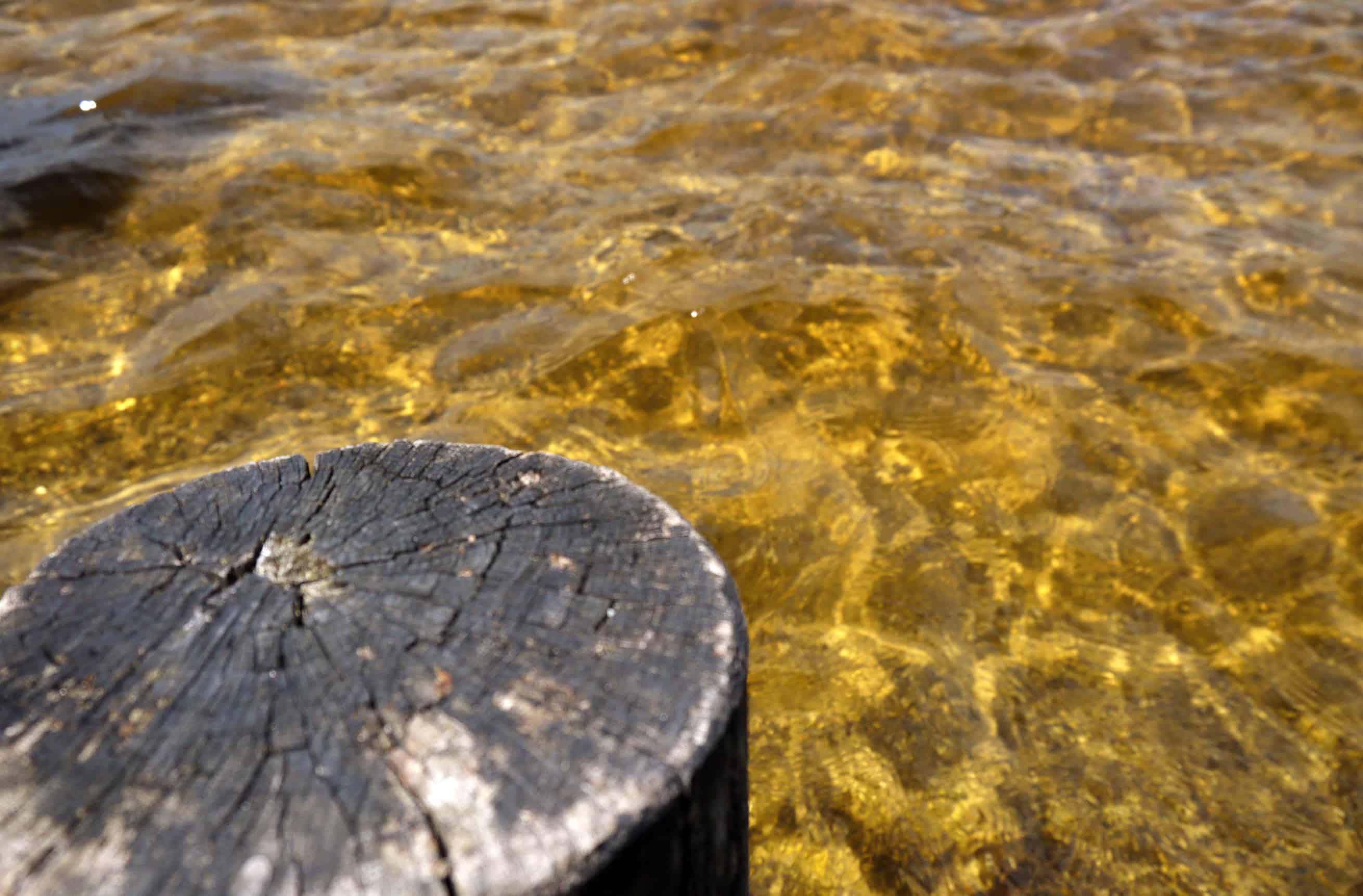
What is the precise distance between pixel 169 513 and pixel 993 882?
1815mm

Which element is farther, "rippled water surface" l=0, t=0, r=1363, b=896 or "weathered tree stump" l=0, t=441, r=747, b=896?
"rippled water surface" l=0, t=0, r=1363, b=896

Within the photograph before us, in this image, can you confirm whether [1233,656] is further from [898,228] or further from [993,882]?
[898,228]

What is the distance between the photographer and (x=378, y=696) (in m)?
1.25

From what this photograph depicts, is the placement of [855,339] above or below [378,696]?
below

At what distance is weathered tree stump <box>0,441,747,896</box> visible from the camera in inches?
43.5

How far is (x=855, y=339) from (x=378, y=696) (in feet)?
9.87

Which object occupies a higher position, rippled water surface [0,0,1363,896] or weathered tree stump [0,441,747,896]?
weathered tree stump [0,441,747,896]

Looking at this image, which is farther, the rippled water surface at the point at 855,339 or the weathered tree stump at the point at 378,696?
the rippled water surface at the point at 855,339

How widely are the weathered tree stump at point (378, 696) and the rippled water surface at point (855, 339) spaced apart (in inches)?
45.5

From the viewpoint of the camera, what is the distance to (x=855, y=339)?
3.97 metres

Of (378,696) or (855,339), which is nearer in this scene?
(378,696)

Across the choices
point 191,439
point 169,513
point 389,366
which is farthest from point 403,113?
point 169,513

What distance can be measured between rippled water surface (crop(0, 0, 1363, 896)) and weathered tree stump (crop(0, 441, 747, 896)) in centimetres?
115

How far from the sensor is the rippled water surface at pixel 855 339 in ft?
8.27
